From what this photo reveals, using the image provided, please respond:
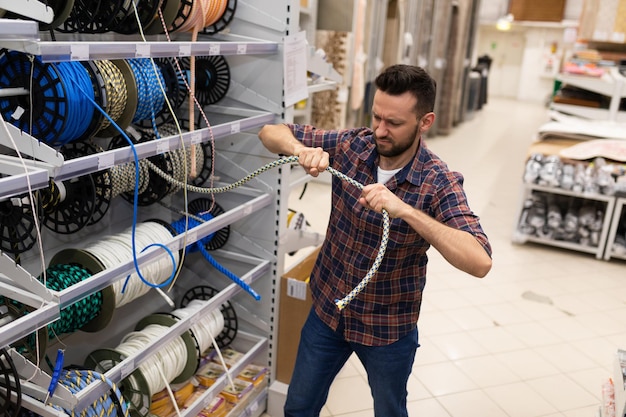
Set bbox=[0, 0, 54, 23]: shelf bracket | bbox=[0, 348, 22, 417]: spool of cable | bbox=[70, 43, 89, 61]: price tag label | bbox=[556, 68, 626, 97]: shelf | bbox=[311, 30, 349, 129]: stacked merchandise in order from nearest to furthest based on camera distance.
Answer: bbox=[0, 0, 54, 23]: shelf bracket < bbox=[70, 43, 89, 61]: price tag label < bbox=[0, 348, 22, 417]: spool of cable < bbox=[311, 30, 349, 129]: stacked merchandise < bbox=[556, 68, 626, 97]: shelf

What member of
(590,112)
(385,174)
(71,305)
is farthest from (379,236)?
(590,112)

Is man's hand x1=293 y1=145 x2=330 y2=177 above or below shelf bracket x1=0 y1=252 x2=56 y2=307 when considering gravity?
above

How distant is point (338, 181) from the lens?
2.13 meters

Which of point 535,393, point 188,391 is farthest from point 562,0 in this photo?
point 188,391

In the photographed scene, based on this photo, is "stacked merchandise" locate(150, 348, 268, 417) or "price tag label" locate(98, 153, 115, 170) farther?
"stacked merchandise" locate(150, 348, 268, 417)

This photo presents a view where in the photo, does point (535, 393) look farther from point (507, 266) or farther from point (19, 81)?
point (19, 81)

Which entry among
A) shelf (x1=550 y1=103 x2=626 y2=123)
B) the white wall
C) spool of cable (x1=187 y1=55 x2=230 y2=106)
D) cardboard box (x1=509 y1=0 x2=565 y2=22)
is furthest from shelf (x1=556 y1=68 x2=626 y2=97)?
cardboard box (x1=509 y1=0 x2=565 y2=22)

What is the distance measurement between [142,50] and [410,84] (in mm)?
840

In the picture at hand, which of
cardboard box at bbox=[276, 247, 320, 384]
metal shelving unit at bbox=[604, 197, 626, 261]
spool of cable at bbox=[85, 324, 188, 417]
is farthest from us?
metal shelving unit at bbox=[604, 197, 626, 261]

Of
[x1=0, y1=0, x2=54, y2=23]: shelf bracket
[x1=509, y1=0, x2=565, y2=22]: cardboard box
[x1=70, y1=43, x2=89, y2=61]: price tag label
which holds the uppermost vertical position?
[x1=509, y1=0, x2=565, y2=22]: cardboard box

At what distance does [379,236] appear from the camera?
1974mm

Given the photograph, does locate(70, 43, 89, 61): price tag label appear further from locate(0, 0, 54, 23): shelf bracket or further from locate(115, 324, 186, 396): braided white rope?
locate(115, 324, 186, 396): braided white rope

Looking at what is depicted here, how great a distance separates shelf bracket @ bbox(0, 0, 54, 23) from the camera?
1380mm

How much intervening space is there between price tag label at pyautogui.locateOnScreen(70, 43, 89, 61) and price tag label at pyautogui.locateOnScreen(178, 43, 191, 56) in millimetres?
431
